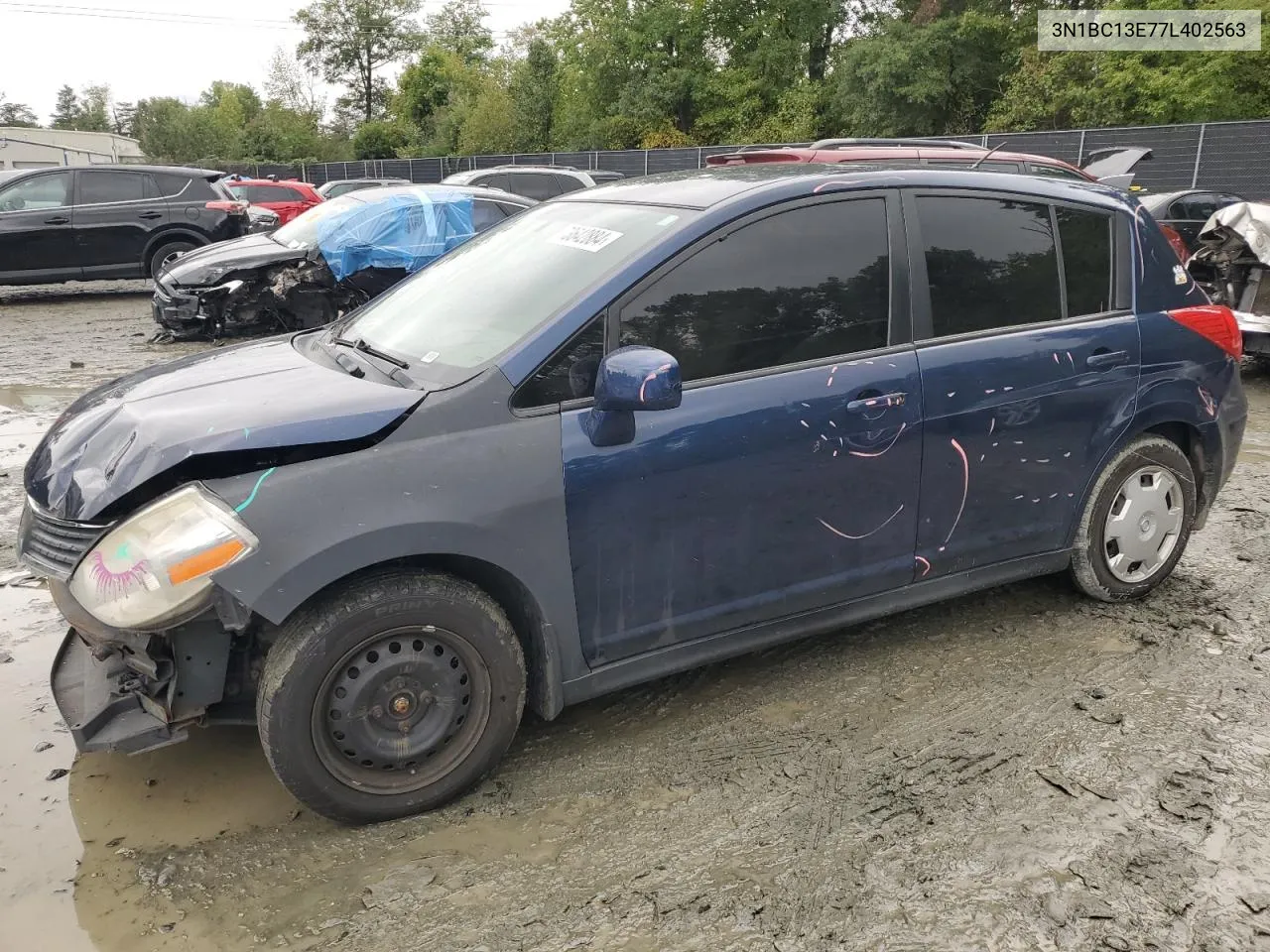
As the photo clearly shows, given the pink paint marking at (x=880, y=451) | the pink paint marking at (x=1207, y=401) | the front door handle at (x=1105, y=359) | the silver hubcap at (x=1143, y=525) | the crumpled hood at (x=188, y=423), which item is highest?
the crumpled hood at (x=188, y=423)

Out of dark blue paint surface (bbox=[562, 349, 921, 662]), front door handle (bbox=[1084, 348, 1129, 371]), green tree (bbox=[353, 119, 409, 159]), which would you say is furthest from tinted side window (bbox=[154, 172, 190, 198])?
green tree (bbox=[353, 119, 409, 159])

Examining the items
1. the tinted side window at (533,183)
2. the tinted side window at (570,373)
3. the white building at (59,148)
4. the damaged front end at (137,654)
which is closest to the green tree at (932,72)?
the tinted side window at (533,183)

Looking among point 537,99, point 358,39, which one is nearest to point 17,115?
point 358,39

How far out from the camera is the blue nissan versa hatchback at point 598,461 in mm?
2588

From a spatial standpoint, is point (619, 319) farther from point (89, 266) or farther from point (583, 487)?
point (89, 266)

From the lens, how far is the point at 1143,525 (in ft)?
13.6

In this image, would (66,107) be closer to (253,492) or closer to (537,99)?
(537,99)

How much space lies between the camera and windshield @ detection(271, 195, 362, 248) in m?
10.3

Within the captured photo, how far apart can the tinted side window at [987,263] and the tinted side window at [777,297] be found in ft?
0.76

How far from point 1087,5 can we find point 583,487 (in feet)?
105

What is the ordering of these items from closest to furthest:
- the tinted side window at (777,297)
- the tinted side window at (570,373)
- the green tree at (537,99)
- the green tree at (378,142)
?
the tinted side window at (570,373) → the tinted side window at (777,297) → the green tree at (537,99) → the green tree at (378,142)

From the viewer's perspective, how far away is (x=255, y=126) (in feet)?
213

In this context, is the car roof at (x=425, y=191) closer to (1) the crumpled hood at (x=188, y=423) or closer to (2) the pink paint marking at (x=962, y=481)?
(1) the crumpled hood at (x=188, y=423)

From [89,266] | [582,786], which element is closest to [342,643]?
[582,786]
